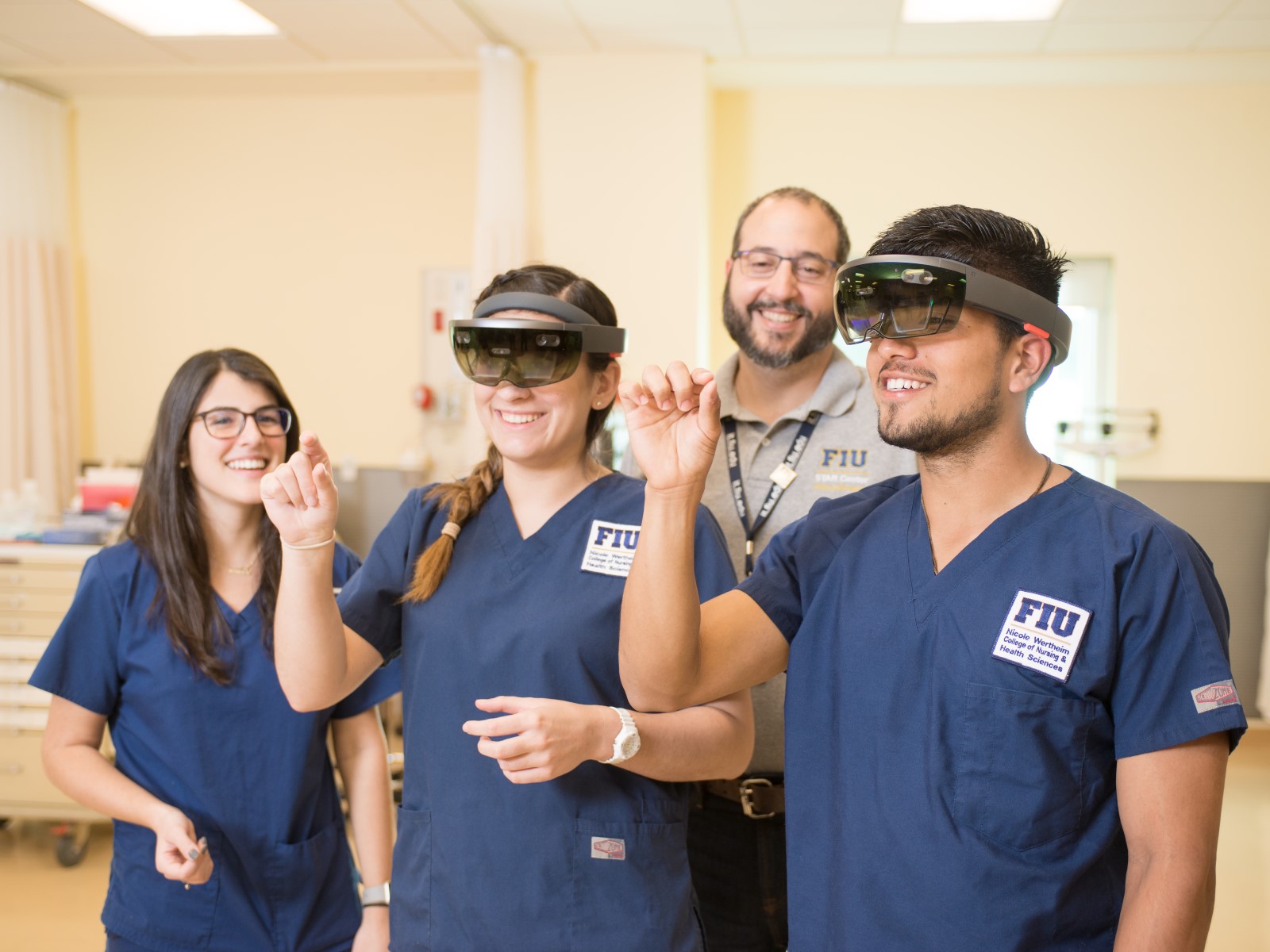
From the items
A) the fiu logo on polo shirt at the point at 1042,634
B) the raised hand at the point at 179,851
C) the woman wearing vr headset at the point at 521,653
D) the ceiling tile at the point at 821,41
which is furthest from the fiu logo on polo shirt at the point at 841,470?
the ceiling tile at the point at 821,41

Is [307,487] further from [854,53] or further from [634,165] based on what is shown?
[854,53]

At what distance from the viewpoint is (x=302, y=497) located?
4.90 feet

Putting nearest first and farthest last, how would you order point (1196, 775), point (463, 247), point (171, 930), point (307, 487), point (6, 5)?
point (1196, 775) → point (307, 487) → point (171, 930) → point (6, 5) → point (463, 247)

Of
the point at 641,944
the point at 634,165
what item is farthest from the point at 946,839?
the point at 634,165

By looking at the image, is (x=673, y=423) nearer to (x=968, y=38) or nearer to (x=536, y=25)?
(x=536, y=25)

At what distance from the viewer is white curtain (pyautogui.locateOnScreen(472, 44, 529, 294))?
209 inches

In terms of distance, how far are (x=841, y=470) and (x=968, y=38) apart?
381 cm

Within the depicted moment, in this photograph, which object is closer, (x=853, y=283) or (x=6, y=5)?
(x=853, y=283)

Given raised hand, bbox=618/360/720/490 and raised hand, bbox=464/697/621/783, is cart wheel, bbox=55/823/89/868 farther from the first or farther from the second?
raised hand, bbox=618/360/720/490

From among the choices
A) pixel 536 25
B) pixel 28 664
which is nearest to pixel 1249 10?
pixel 536 25

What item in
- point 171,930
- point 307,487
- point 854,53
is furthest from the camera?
point 854,53

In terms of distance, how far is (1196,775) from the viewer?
1.15 metres

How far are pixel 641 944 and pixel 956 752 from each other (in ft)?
1.80

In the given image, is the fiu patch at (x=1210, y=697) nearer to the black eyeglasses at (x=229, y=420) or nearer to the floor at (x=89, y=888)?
the black eyeglasses at (x=229, y=420)
